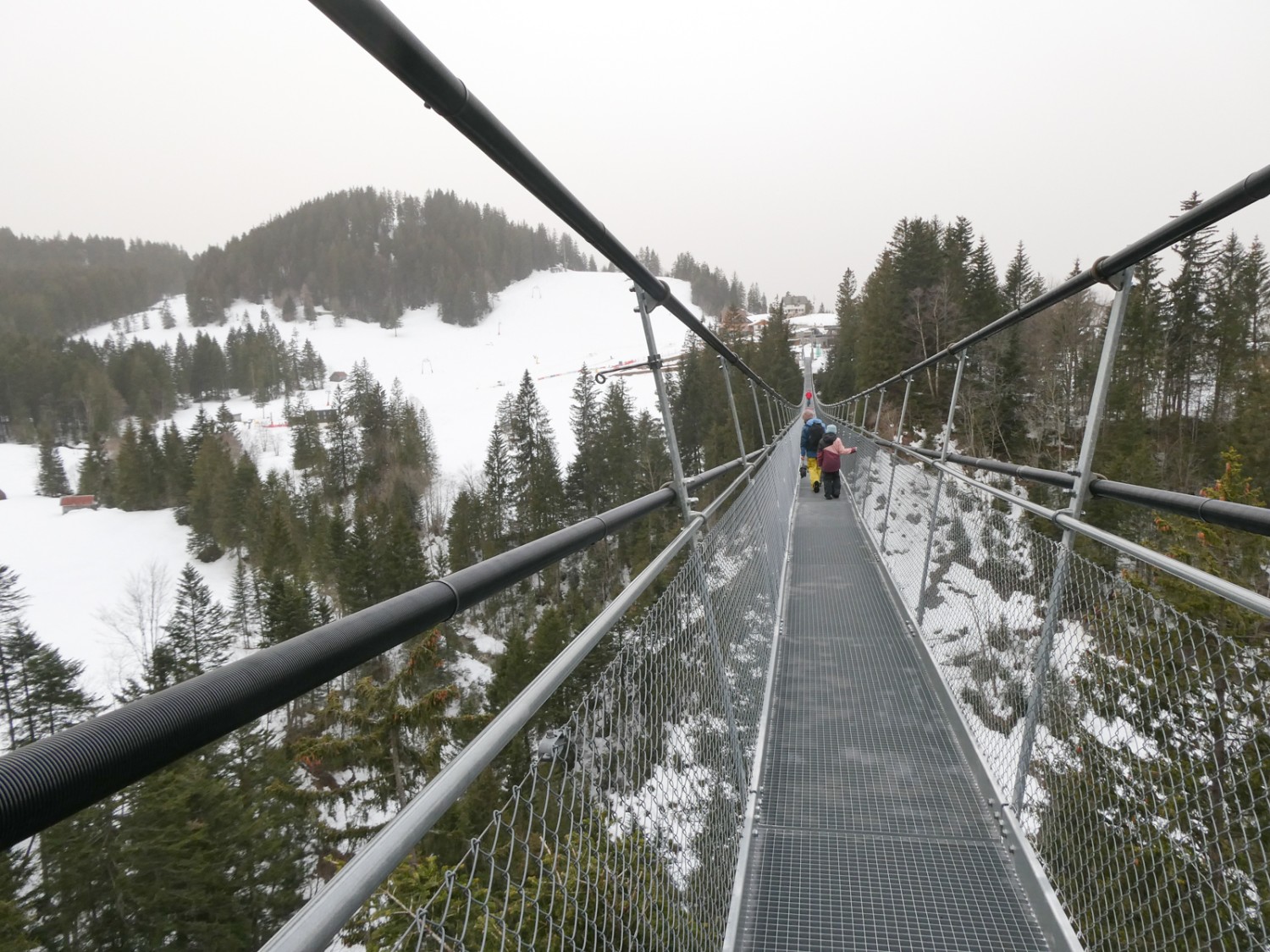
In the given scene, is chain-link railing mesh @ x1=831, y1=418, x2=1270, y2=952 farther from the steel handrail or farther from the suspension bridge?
the steel handrail

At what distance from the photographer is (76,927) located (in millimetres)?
11328

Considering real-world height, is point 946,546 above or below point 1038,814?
above

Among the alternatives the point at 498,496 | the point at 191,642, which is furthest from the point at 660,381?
the point at 498,496

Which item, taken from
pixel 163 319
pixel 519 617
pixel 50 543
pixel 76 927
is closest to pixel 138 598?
pixel 50 543

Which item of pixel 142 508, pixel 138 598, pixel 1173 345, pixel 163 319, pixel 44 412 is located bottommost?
pixel 138 598

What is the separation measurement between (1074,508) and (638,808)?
1412mm

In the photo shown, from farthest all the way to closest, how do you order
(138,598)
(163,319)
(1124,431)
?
(163,319) < (138,598) < (1124,431)

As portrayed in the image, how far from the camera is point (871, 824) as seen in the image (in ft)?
8.20

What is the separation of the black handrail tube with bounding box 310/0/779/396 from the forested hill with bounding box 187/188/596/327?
423 feet

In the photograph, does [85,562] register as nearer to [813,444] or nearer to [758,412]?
[813,444]

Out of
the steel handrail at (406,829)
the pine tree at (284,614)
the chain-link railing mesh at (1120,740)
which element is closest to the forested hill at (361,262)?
the pine tree at (284,614)

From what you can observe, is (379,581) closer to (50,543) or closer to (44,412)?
(50,543)

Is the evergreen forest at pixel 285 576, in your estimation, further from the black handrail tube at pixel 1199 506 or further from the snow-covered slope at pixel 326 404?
the snow-covered slope at pixel 326 404

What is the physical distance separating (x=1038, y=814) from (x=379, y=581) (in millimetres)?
39540
